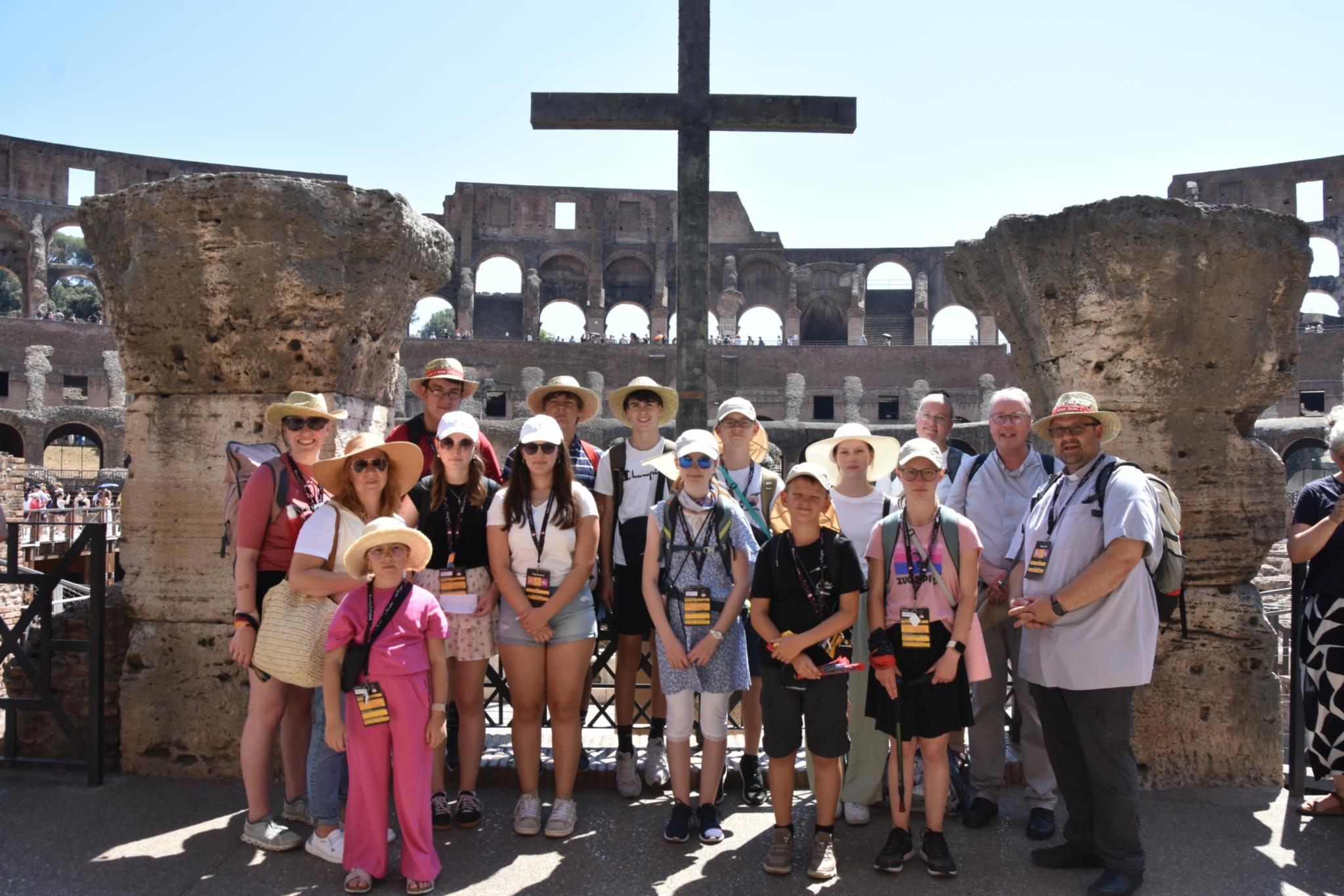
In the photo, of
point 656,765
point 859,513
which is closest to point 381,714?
point 656,765

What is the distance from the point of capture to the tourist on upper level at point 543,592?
3.38 m

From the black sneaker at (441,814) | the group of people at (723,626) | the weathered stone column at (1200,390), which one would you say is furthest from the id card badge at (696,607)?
the weathered stone column at (1200,390)

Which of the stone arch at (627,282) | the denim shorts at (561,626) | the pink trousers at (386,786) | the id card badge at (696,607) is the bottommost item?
the pink trousers at (386,786)

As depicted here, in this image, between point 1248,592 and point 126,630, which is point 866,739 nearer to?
point 1248,592

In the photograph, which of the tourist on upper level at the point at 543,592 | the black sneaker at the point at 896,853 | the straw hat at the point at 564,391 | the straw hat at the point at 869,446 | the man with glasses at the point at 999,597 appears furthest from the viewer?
the straw hat at the point at 564,391

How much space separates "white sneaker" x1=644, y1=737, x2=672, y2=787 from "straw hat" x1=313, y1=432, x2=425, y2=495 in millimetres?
1486

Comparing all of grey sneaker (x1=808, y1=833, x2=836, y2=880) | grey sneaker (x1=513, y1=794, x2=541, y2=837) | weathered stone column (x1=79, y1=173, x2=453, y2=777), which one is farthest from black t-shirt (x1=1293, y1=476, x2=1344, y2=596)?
weathered stone column (x1=79, y1=173, x2=453, y2=777)

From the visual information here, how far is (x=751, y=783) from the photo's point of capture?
3.66 m

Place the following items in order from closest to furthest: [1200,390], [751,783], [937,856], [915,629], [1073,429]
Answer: [937,856] → [915,629] → [1073,429] → [751,783] → [1200,390]

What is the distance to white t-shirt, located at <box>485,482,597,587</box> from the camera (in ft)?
11.1

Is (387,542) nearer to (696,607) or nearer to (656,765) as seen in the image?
(696,607)

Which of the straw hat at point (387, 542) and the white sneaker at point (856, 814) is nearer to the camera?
the straw hat at point (387, 542)

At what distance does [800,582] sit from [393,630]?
1.35 meters

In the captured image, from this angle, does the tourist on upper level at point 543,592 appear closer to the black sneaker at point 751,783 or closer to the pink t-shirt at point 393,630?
the pink t-shirt at point 393,630
